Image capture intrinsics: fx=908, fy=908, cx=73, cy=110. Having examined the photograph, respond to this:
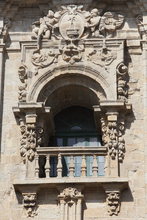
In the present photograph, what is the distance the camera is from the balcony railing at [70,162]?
1997 cm

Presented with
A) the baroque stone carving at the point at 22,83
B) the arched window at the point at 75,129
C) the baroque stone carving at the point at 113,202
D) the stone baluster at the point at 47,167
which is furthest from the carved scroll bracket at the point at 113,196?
the baroque stone carving at the point at 22,83

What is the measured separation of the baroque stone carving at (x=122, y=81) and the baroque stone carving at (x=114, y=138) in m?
0.64

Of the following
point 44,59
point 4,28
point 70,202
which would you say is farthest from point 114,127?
point 4,28

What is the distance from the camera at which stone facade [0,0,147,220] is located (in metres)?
19.7

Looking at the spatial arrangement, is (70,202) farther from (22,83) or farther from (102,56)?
(102,56)

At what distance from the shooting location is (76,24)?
69.8 ft

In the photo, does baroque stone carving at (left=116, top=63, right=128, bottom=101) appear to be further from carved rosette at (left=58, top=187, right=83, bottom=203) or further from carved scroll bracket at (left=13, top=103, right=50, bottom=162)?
carved rosette at (left=58, top=187, right=83, bottom=203)

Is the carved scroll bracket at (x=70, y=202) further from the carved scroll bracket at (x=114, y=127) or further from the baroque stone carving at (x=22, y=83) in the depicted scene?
the baroque stone carving at (x=22, y=83)

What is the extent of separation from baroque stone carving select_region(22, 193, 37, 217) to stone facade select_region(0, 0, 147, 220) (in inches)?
0.9

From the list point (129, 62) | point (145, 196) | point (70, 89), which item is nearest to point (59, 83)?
point (70, 89)

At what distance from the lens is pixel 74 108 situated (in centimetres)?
2189

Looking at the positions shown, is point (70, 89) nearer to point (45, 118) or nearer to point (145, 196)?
point (45, 118)

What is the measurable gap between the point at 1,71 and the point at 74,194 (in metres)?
3.53

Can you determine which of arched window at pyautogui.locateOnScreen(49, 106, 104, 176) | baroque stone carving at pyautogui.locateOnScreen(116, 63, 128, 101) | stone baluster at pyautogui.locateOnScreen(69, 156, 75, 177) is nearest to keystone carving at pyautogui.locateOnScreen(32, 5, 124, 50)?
baroque stone carving at pyautogui.locateOnScreen(116, 63, 128, 101)
